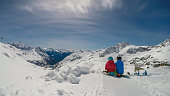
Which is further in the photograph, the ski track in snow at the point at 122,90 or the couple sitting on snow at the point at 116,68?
the couple sitting on snow at the point at 116,68

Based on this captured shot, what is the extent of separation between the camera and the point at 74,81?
34.9ft

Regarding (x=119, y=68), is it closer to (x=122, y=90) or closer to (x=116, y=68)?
(x=116, y=68)

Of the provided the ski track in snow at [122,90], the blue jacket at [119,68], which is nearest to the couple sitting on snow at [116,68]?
the blue jacket at [119,68]

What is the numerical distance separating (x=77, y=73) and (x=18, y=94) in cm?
1002

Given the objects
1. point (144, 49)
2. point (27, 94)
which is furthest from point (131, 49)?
point (27, 94)

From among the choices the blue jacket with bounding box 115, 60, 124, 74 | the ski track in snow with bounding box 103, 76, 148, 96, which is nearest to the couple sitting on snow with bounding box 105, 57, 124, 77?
the blue jacket with bounding box 115, 60, 124, 74

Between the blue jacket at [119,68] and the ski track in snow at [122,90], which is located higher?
the blue jacket at [119,68]

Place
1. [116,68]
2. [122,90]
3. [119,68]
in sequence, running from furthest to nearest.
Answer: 1. [116,68]
2. [119,68]
3. [122,90]

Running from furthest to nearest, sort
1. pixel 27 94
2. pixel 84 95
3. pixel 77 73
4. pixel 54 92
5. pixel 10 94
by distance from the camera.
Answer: pixel 77 73
pixel 84 95
pixel 54 92
pixel 27 94
pixel 10 94

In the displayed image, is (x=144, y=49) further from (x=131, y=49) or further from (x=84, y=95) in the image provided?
(x=84, y=95)

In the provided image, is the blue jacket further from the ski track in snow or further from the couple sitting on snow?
the ski track in snow

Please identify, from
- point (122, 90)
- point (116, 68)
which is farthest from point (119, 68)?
point (122, 90)

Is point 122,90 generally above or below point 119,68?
below

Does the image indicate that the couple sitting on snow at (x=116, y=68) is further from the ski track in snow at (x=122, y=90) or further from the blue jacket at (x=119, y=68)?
the ski track in snow at (x=122, y=90)
